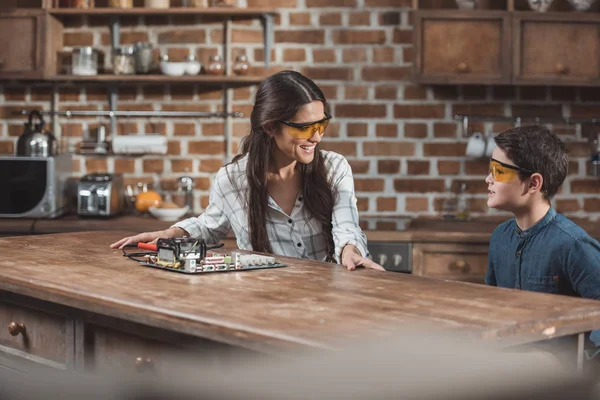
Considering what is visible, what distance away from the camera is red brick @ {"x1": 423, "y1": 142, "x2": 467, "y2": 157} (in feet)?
14.5

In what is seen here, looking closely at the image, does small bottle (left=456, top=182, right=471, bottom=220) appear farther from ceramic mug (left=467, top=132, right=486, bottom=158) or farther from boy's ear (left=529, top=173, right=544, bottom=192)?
boy's ear (left=529, top=173, right=544, bottom=192)

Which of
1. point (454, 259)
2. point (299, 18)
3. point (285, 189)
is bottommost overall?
point (454, 259)

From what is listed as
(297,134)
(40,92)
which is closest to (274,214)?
(297,134)

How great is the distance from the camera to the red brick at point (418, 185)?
443 cm

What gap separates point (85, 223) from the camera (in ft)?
13.0

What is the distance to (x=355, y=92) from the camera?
441cm

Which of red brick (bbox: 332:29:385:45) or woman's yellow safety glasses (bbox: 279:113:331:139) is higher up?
red brick (bbox: 332:29:385:45)

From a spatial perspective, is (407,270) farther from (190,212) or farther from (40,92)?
(40,92)

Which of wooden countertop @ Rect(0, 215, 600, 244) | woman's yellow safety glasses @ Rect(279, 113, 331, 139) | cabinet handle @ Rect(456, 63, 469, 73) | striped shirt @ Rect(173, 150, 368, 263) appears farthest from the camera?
cabinet handle @ Rect(456, 63, 469, 73)

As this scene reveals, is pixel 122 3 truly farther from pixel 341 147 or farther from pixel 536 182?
pixel 536 182

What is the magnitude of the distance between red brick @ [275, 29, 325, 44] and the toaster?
1.17 meters

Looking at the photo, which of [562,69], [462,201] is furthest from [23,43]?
[562,69]

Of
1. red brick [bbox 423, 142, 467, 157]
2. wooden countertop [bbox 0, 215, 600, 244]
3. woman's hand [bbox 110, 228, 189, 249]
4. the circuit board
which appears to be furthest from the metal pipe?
the circuit board

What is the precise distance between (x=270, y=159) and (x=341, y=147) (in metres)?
1.64
